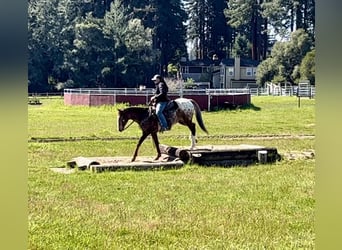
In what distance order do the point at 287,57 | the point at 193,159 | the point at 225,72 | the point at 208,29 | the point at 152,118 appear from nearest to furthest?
the point at 193,159 → the point at 152,118 → the point at 287,57 → the point at 225,72 → the point at 208,29

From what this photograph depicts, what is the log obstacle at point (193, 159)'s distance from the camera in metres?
9.06

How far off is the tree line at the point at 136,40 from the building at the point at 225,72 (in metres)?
1.55

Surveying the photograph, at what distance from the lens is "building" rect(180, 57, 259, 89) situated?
48000 millimetres

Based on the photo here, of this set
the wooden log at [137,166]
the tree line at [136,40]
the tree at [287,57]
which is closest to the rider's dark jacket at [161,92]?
the wooden log at [137,166]

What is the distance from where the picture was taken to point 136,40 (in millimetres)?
41906

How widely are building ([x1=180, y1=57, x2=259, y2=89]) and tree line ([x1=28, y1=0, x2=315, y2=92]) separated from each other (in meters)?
1.55

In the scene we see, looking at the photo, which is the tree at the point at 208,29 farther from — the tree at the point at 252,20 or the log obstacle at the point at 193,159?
the log obstacle at the point at 193,159

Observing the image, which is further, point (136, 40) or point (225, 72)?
point (225, 72)

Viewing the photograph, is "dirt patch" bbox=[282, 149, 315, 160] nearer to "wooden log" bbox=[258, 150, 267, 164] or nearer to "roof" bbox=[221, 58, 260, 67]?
"wooden log" bbox=[258, 150, 267, 164]

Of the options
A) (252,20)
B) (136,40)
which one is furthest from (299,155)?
(252,20)

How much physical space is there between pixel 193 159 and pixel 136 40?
33280 millimetres

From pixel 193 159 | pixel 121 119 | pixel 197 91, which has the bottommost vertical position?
pixel 193 159

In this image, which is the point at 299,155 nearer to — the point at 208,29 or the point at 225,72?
the point at 225,72

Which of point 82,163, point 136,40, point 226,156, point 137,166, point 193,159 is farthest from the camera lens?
point 136,40
